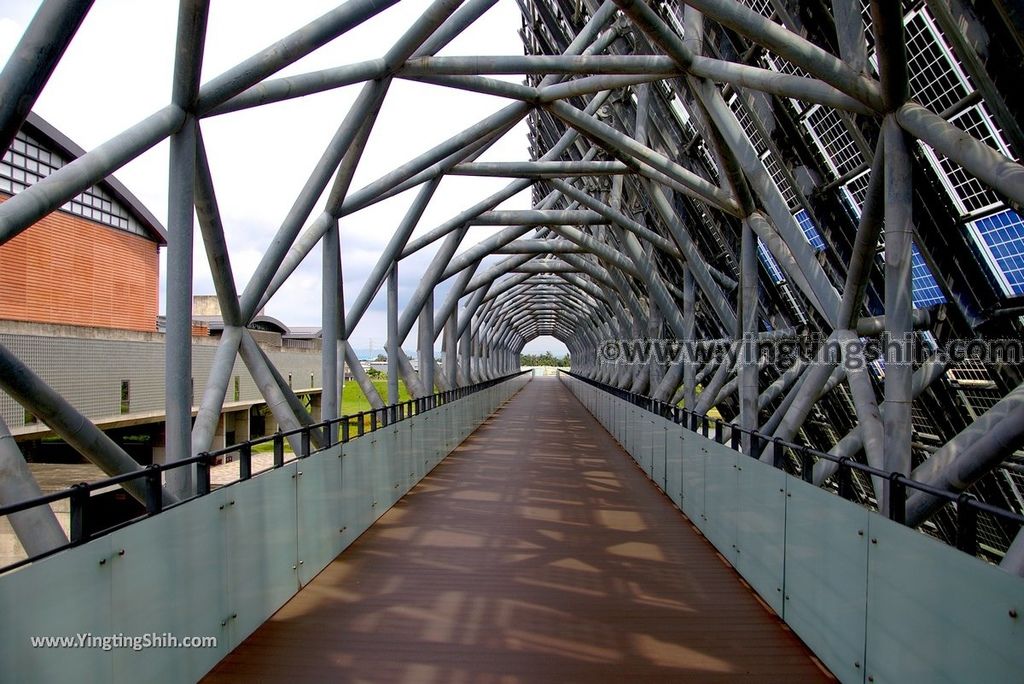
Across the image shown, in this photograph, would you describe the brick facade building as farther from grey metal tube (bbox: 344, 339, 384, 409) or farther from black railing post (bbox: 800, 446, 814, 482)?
black railing post (bbox: 800, 446, 814, 482)

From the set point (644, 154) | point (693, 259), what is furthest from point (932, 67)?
point (693, 259)

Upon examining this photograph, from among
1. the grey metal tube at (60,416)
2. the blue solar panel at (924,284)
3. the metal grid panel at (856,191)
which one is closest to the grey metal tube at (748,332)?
the metal grid panel at (856,191)

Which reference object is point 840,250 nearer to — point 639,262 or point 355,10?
A: point 355,10

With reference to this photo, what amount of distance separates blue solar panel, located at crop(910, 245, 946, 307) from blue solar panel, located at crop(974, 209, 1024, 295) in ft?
3.06

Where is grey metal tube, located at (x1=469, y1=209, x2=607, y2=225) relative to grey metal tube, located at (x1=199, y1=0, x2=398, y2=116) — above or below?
above

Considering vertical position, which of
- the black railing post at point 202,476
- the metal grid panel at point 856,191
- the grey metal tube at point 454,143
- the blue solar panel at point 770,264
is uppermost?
the grey metal tube at point 454,143

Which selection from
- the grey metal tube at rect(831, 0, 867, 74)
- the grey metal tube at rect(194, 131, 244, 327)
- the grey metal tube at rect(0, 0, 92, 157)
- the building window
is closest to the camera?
the grey metal tube at rect(0, 0, 92, 157)

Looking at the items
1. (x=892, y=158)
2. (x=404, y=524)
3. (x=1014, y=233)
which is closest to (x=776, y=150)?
(x=1014, y=233)

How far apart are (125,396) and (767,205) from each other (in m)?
22.9

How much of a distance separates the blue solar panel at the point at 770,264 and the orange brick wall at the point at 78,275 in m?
21.5

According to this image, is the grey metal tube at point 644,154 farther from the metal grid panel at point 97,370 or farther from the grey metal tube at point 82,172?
the metal grid panel at point 97,370

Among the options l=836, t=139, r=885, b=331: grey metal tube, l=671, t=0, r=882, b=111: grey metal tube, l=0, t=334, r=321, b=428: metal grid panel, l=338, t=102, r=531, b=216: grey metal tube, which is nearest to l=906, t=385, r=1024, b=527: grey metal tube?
l=836, t=139, r=885, b=331: grey metal tube

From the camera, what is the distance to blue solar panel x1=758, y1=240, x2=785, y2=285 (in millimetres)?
16828

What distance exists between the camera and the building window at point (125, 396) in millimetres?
26031
